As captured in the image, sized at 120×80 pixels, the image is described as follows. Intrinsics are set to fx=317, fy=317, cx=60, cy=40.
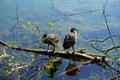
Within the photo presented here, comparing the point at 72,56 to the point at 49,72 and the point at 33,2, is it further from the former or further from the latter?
the point at 33,2

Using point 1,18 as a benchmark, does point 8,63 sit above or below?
above

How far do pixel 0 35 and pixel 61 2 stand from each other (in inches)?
1003

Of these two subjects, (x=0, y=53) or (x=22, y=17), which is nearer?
(x=0, y=53)

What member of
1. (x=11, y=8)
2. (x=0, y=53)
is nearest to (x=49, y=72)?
(x=0, y=53)

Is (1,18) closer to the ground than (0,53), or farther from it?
closer to the ground

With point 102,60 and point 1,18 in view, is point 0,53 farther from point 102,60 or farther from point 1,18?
point 1,18

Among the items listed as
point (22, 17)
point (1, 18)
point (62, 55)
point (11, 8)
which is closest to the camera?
point (62, 55)

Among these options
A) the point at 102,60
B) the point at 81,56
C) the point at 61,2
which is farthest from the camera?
the point at 61,2

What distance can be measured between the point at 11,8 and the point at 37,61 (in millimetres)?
63733

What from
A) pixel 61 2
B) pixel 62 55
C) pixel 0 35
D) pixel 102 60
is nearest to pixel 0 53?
pixel 62 55

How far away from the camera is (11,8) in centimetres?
7012

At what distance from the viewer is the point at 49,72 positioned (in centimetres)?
705

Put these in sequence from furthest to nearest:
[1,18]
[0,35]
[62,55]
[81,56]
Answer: [1,18], [0,35], [62,55], [81,56]

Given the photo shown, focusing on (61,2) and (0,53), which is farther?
(61,2)
